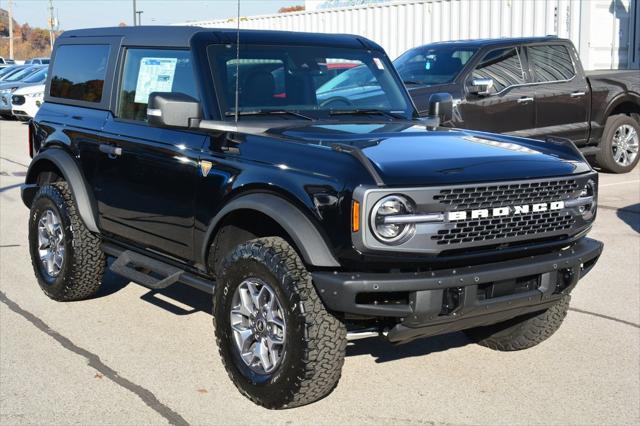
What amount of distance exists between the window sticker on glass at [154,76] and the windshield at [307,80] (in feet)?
1.25

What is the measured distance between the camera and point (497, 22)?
19.1 meters

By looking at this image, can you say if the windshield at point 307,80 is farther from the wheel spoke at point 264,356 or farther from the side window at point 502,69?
the side window at point 502,69

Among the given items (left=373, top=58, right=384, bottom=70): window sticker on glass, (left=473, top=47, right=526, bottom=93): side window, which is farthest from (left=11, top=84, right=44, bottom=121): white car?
(left=373, top=58, right=384, bottom=70): window sticker on glass

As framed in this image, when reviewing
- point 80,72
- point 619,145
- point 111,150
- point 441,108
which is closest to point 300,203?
point 111,150

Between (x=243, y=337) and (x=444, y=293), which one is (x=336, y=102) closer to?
(x=243, y=337)

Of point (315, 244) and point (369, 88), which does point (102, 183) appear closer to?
point (369, 88)

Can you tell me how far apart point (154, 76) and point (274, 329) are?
6.79 ft

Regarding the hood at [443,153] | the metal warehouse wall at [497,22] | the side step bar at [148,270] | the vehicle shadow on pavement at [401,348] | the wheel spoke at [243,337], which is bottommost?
the vehicle shadow on pavement at [401,348]

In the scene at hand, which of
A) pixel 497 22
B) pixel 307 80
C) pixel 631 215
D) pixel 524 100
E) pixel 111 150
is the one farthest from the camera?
pixel 497 22

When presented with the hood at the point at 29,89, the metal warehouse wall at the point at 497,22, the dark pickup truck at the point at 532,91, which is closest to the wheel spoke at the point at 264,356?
the dark pickup truck at the point at 532,91

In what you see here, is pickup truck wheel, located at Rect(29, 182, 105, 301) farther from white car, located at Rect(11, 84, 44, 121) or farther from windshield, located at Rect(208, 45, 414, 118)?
white car, located at Rect(11, 84, 44, 121)

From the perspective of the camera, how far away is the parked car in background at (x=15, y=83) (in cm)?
2459

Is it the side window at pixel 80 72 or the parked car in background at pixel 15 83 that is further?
the parked car in background at pixel 15 83

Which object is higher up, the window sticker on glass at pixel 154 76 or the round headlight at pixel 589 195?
the window sticker on glass at pixel 154 76
